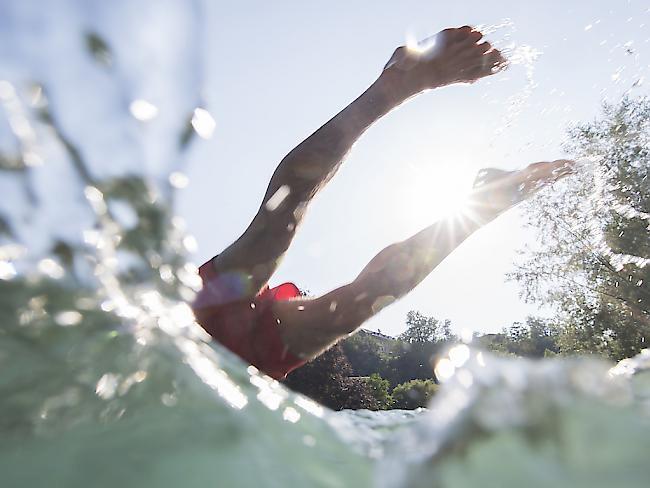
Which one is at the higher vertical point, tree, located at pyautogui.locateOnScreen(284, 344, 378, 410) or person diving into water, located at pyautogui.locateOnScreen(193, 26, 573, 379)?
tree, located at pyautogui.locateOnScreen(284, 344, 378, 410)

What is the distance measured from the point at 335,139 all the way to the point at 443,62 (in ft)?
2.89

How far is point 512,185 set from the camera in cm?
334

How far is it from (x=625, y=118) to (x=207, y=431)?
66.6ft

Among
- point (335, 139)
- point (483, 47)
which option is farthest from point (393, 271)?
point (483, 47)

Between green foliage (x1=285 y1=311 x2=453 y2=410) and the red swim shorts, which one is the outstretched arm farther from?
green foliage (x1=285 y1=311 x2=453 y2=410)

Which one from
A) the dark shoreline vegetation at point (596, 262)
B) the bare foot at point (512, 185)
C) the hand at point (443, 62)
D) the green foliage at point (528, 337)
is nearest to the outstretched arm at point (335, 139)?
the hand at point (443, 62)

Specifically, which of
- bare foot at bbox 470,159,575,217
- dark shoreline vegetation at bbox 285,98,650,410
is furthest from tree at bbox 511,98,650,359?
bare foot at bbox 470,159,575,217

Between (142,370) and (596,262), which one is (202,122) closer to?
(142,370)

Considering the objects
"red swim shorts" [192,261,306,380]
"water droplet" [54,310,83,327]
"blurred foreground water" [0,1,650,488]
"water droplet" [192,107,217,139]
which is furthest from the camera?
"red swim shorts" [192,261,306,380]

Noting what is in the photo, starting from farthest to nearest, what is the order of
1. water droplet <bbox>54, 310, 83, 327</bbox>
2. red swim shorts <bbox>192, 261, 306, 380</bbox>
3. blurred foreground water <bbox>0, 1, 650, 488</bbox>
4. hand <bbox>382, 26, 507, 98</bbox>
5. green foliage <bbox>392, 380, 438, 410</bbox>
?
green foliage <bbox>392, 380, 438, 410</bbox> → hand <bbox>382, 26, 507, 98</bbox> → red swim shorts <bbox>192, 261, 306, 380</bbox> → water droplet <bbox>54, 310, 83, 327</bbox> → blurred foreground water <bbox>0, 1, 650, 488</bbox>

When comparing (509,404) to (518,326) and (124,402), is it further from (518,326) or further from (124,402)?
(518,326)

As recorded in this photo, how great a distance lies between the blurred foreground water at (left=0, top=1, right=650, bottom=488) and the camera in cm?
40

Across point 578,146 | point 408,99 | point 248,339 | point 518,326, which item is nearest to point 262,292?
point 248,339

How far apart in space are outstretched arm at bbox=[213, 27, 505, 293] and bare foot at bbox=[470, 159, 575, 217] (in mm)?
718
